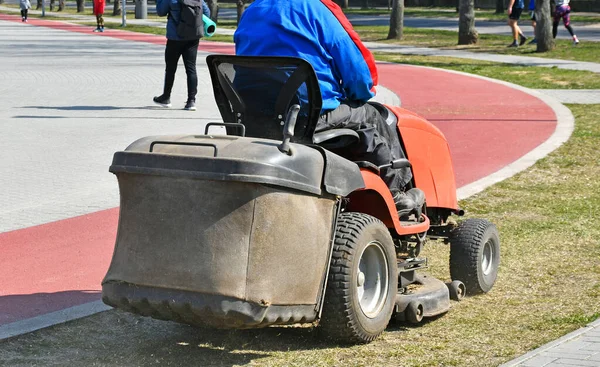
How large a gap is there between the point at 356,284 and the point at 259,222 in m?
0.67

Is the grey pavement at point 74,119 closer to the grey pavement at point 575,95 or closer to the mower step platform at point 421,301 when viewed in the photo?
the grey pavement at point 575,95

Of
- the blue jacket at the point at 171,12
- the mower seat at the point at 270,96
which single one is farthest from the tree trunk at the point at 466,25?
the mower seat at the point at 270,96

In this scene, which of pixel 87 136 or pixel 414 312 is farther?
pixel 87 136

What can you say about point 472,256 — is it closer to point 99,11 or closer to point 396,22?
point 396,22

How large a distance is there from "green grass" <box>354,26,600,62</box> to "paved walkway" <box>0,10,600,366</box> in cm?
476

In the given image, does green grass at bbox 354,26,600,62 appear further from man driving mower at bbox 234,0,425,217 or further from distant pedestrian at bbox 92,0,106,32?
man driving mower at bbox 234,0,425,217

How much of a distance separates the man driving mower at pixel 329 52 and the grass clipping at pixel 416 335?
91cm

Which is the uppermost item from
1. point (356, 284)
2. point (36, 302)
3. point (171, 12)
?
point (171, 12)

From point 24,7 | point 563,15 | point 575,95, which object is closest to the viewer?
point 575,95

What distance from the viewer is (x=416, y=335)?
208 inches

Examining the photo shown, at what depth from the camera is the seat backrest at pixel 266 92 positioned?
4.79 metres

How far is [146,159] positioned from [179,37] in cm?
960

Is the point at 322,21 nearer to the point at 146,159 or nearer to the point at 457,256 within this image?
the point at 146,159

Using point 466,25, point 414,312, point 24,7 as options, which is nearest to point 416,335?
point 414,312
